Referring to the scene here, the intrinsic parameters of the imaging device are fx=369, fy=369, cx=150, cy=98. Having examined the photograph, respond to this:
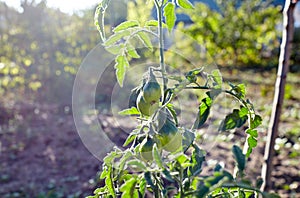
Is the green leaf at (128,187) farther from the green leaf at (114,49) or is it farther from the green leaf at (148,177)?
the green leaf at (114,49)

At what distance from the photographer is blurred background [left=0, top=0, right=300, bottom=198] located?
3.37m

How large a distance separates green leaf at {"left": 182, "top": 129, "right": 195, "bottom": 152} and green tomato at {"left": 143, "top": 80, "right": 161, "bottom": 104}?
0.09m

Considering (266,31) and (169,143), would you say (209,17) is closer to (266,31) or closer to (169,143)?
(266,31)

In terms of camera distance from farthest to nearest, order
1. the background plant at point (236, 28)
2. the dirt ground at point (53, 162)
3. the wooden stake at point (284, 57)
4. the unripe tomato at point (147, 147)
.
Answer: the background plant at point (236, 28)
the dirt ground at point (53, 162)
the wooden stake at point (284, 57)
the unripe tomato at point (147, 147)

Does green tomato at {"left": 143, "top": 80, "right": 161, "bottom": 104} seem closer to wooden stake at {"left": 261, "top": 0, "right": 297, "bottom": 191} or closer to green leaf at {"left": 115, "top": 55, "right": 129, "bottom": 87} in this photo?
green leaf at {"left": 115, "top": 55, "right": 129, "bottom": 87}

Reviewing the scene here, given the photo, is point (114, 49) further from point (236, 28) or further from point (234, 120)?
point (236, 28)

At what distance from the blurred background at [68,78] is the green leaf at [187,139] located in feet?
0.79

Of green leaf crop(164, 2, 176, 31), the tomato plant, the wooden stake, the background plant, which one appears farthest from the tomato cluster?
the background plant

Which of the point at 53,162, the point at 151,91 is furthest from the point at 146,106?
the point at 53,162

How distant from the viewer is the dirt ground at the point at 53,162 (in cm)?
311

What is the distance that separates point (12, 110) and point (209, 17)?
5.04 m

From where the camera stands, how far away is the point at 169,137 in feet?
2.26

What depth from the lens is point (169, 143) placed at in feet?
2.30

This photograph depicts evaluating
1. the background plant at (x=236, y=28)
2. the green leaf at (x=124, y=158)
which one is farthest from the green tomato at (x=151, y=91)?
the background plant at (x=236, y=28)
